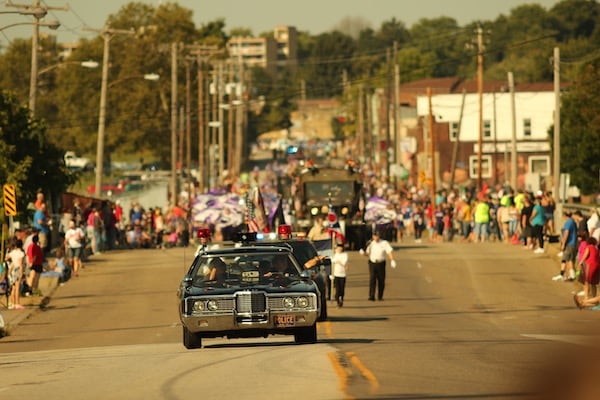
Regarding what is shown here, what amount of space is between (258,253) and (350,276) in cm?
1997

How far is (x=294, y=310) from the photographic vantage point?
1827cm

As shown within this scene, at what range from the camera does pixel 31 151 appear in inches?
1817

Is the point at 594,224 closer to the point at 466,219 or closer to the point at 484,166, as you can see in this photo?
the point at 466,219

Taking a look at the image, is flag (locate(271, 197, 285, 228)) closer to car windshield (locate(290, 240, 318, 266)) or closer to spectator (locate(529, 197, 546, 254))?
spectator (locate(529, 197, 546, 254))

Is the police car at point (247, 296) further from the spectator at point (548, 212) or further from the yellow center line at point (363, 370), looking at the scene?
the spectator at point (548, 212)

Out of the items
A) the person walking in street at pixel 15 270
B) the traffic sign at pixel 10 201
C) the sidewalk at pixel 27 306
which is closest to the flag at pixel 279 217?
the sidewalk at pixel 27 306

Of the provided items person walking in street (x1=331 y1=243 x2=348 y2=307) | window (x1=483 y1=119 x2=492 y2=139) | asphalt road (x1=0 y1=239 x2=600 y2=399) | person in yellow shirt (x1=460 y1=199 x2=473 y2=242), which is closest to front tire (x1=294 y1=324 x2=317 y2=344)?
asphalt road (x1=0 y1=239 x2=600 y2=399)

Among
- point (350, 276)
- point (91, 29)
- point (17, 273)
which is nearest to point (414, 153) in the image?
point (91, 29)

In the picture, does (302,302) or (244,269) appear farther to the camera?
(244,269)

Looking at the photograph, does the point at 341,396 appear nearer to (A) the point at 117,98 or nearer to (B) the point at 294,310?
(B) the point at 294,310

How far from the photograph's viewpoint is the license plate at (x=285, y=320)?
18234mm

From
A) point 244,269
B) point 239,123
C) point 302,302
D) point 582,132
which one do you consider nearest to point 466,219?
point 244,269

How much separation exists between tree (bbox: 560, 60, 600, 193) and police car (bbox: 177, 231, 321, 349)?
58.7m

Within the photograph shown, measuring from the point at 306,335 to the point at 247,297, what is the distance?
125 centimetres
